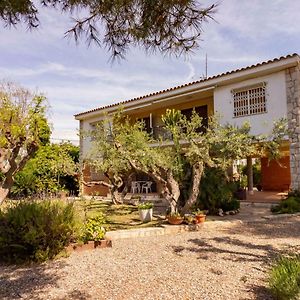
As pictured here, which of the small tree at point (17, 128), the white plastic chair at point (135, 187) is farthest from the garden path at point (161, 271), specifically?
the white plastic chair at point (135, 187)

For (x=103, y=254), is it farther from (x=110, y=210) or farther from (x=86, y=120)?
(x=86, y=120)

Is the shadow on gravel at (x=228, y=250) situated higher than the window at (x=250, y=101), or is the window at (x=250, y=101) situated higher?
the window at (x=250, y=101)

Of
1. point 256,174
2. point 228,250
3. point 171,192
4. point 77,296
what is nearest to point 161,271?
point 77,296

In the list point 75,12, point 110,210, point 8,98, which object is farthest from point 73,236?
point 8,98

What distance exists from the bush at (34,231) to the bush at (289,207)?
874cm

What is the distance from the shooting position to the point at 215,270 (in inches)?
250

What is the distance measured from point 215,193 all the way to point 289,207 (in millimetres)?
2834

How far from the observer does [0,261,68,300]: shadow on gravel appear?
213 inches

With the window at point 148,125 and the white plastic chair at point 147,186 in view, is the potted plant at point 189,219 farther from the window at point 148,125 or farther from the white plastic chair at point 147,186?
the window at point 148,125

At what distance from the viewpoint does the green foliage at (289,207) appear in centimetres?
1368

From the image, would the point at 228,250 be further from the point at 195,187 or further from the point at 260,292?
the point at 195,187

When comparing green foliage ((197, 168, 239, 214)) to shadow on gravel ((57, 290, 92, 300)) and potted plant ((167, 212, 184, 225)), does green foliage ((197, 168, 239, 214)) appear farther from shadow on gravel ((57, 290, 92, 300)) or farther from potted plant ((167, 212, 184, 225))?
shadow on gravel ((57, 290, 92, 300))

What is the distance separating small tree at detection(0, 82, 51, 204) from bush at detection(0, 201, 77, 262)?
17.1 ft

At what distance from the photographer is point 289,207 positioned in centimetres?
1384
